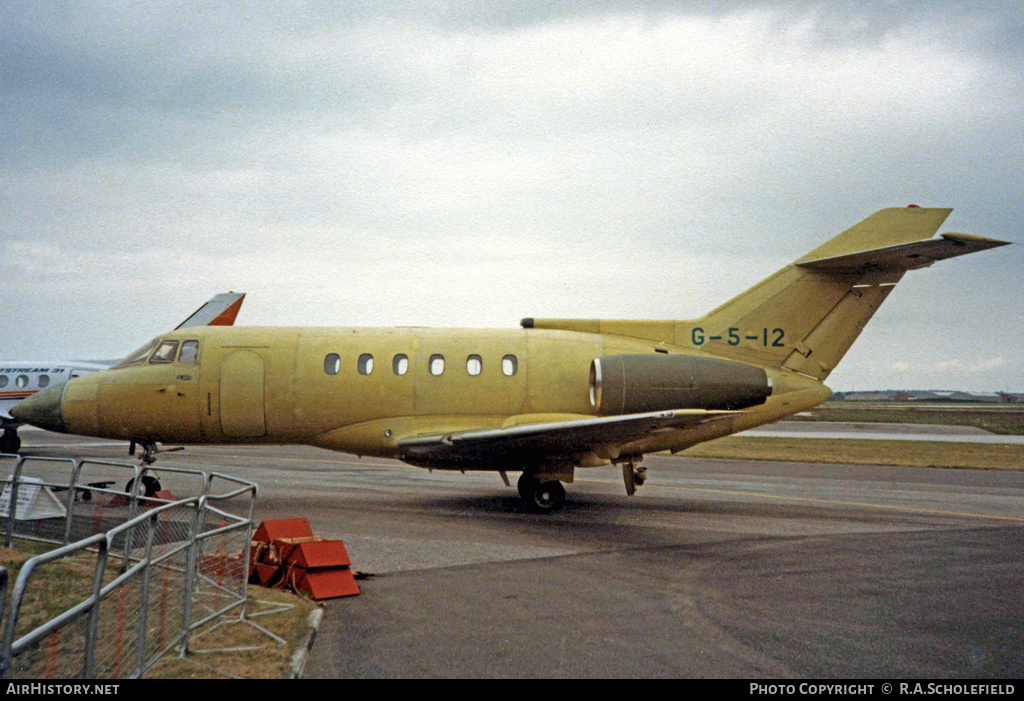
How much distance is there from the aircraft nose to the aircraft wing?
7.25 m

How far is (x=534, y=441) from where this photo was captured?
1239cm

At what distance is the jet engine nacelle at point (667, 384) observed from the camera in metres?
13.5

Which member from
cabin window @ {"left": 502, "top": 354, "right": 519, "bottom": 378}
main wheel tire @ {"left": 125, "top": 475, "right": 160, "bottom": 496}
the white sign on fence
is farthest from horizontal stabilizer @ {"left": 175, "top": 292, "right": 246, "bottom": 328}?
the white sign on fence

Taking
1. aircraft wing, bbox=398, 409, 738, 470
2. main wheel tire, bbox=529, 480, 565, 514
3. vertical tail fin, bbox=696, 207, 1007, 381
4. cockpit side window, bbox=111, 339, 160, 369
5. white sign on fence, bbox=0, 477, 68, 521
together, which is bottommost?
main wheel tire, bbox=529, 480, 565, 514

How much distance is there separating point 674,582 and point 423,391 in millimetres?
6735

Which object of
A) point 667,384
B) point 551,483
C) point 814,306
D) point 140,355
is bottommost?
point 551,483

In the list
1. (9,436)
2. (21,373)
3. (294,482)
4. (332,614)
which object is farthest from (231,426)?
(21,373)

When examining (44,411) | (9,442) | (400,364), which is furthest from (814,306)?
(9,442)

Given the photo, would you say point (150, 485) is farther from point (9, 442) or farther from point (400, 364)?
point (9, 442)

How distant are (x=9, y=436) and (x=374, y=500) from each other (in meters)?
17.8

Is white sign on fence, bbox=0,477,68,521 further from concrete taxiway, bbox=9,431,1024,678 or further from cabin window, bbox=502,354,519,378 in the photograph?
cabin window, bbox=502,354,519,378

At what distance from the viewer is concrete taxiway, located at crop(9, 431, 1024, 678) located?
614 centimetres

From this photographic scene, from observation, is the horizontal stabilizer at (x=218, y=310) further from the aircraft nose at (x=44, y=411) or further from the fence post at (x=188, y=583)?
the fence post at (x=188, y=583)

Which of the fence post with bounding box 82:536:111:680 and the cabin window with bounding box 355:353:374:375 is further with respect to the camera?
the cabin window with bounding box 355:353:374:375
